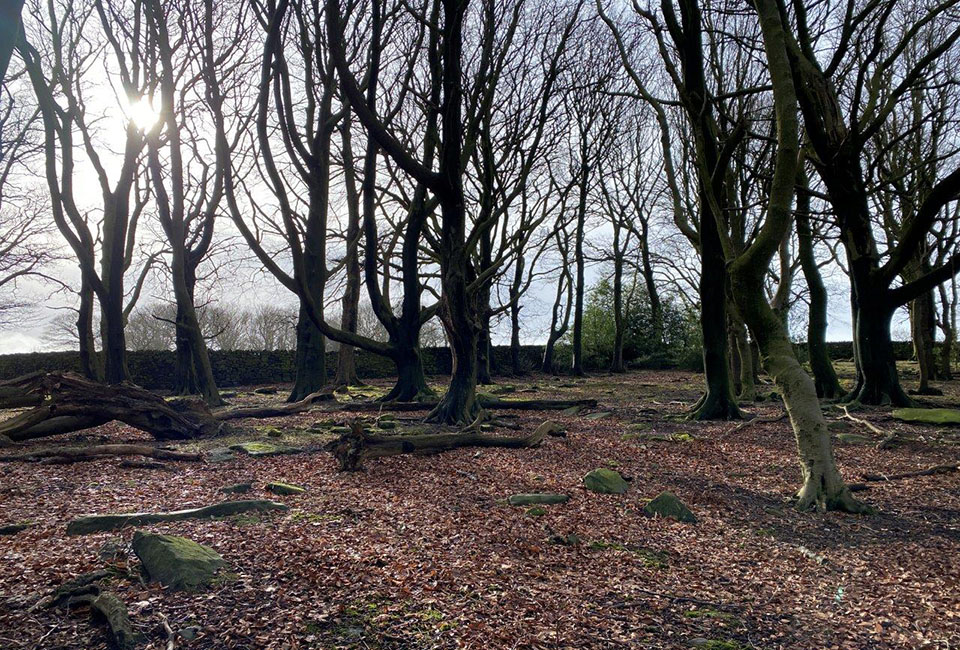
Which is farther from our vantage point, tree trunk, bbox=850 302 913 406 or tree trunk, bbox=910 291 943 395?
tree trunk, bbox=910 291 943 395

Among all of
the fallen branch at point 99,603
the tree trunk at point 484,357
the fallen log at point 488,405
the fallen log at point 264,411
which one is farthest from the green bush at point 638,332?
the fallen branch at point 99,603

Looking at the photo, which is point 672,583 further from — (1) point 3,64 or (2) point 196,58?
(2) point 196,58

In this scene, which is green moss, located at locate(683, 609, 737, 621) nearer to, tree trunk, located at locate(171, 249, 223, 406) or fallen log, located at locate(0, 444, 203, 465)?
fallen log, located at locate(0, 444, 203, 465)

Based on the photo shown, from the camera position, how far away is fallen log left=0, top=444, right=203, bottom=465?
753cm

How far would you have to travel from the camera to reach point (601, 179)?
2630cm

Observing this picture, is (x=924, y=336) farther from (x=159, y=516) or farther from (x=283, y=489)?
(x=159, y=516)

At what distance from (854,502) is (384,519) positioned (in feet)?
14.5

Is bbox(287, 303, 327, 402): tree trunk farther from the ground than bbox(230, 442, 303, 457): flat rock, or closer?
farther from the ground

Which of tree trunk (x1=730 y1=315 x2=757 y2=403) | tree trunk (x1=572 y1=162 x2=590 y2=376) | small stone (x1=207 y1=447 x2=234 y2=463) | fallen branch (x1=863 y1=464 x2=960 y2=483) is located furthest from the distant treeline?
fallen branch (x1=863 y1=464 x2=960 y2=483)

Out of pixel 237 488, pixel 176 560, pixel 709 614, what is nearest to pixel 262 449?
pixel 237 488

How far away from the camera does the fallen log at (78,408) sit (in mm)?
8883

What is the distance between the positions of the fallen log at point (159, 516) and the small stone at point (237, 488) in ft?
2.35

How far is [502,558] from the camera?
181 inches

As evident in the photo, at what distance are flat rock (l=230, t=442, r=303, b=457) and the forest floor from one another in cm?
51
